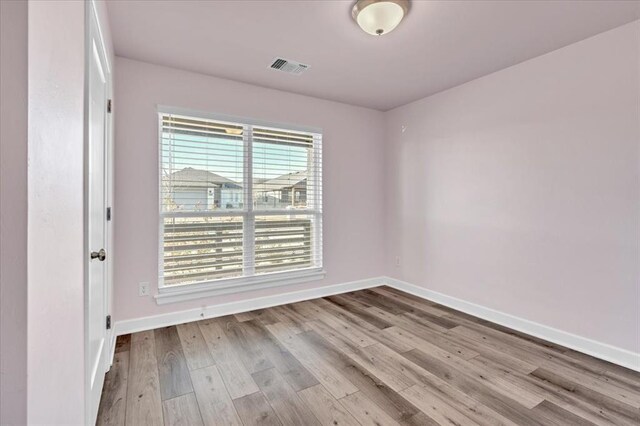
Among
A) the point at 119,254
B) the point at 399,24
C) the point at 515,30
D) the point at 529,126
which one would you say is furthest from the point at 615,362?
the point at 119,254

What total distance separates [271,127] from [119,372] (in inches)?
104

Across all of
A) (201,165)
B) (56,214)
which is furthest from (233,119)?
(56,214)

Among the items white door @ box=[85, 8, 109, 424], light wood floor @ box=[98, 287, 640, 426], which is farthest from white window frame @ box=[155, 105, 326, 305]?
white door @ box=[85, 8, 109, 424]

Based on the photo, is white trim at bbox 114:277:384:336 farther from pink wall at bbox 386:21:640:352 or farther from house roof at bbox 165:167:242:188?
house roof at bbox 165:167:242:188

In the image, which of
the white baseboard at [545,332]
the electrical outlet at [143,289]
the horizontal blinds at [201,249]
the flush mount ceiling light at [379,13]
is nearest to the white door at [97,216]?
the electrical outlet at [143,289]

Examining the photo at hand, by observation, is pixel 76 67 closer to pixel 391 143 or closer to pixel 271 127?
pixel 271 127

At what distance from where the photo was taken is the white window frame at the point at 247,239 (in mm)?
2949

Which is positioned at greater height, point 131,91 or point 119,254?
point 131,91

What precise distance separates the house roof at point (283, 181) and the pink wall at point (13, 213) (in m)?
2.83

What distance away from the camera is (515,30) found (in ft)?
7.60

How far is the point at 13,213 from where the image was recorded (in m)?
0.60

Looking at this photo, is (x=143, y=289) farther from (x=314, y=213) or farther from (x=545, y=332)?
(x=545, y=332)

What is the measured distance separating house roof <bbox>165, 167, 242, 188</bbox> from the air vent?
124 centimetres

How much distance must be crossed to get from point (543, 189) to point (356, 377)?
7.53 ft
